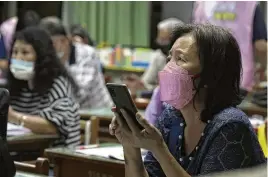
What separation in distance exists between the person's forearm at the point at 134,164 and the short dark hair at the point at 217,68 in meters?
0.26

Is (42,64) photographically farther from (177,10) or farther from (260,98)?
(177,10)

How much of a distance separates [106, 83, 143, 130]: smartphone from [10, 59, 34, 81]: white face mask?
1976 mm

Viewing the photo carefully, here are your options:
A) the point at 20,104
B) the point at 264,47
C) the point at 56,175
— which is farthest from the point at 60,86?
the point at 264,47

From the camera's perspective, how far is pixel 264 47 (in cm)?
433

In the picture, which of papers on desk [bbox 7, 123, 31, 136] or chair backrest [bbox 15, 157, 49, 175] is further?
papers on desk [bbox 7, 123, 31, 136]

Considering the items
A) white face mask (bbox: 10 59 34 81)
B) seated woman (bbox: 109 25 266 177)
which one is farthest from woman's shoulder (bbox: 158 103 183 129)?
white face mask (bbox: 10 59 34 81)

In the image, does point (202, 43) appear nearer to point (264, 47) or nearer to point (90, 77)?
point (264, 47)

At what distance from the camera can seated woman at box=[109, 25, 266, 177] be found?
1891 mm

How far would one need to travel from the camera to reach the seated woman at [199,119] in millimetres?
1891

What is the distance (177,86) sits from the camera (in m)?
2.05

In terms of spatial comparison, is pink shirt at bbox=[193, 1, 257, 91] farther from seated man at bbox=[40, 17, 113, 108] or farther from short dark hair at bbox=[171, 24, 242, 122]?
short dark hair at bbox=[171, 24, 242, 122]

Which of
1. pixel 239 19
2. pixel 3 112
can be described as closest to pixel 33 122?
pixel 3 112

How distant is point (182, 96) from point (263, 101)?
294 centimetres

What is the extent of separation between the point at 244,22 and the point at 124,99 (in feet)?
8.52
